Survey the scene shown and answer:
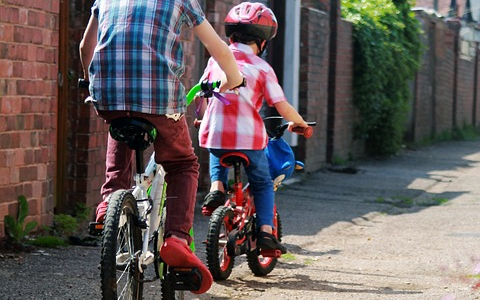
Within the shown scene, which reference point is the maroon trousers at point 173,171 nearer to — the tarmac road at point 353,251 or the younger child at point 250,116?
the tarmac road at point 353,251

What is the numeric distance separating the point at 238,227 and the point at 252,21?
1237 mm

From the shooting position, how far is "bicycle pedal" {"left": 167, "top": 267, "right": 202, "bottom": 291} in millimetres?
4812

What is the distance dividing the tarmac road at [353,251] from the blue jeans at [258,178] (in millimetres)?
434

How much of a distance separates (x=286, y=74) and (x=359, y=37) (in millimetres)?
3304

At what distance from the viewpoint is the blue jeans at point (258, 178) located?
6492 mm

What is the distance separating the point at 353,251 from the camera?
8.25 meters

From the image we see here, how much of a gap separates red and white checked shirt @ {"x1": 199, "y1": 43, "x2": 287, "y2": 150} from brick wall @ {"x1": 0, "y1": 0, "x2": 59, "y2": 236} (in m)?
1.35

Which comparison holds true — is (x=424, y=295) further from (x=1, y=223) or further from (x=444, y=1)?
(x=444, y=1)

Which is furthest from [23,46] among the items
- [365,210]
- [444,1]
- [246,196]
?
[444,1]

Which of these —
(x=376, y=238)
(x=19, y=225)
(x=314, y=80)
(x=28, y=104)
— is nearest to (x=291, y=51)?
(x=314, y=80)

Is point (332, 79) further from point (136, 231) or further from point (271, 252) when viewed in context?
point (136, 231)

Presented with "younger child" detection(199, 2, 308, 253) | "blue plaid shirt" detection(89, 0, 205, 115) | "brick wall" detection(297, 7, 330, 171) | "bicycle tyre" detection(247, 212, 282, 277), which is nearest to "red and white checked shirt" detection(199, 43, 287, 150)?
"younger child" detection(199, 2, 308, 253)

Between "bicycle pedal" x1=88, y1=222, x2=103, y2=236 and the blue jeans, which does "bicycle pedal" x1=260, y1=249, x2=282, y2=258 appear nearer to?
the blue jeans

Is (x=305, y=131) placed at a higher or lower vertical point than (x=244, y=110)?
lower
